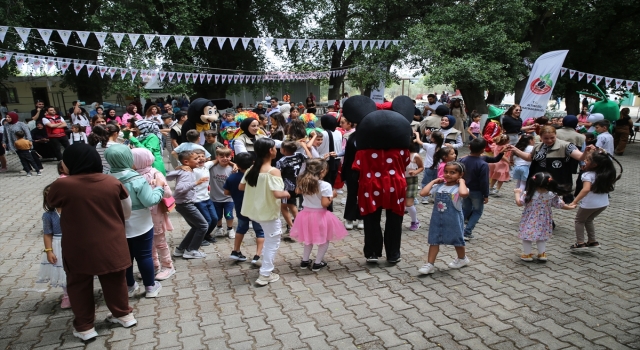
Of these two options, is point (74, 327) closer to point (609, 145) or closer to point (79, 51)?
point (609, 145)

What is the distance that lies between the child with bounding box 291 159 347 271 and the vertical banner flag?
7.42 m

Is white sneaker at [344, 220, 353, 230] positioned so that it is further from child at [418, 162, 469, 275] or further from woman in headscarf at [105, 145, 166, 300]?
woman in headscarf at [105, 145, 166, 300]

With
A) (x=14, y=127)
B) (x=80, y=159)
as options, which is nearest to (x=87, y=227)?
(x=80, y=159)

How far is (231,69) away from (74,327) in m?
17.7

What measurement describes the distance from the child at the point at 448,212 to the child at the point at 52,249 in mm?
3615

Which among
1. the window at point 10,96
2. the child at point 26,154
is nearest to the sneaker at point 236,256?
the child at point 26,154

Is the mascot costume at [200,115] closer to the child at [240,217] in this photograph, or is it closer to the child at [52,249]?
the child at [240,217]

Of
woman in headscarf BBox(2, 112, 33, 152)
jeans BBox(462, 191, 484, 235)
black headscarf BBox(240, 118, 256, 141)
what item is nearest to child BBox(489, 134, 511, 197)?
jeans BBox(462, 191, 484, 235)

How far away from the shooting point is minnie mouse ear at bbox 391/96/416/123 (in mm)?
5348

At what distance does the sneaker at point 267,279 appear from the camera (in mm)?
4500

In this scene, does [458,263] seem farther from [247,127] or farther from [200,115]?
[200,115]

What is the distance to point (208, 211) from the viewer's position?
5543mm

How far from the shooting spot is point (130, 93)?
1573 cm

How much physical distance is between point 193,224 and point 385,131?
256cm
